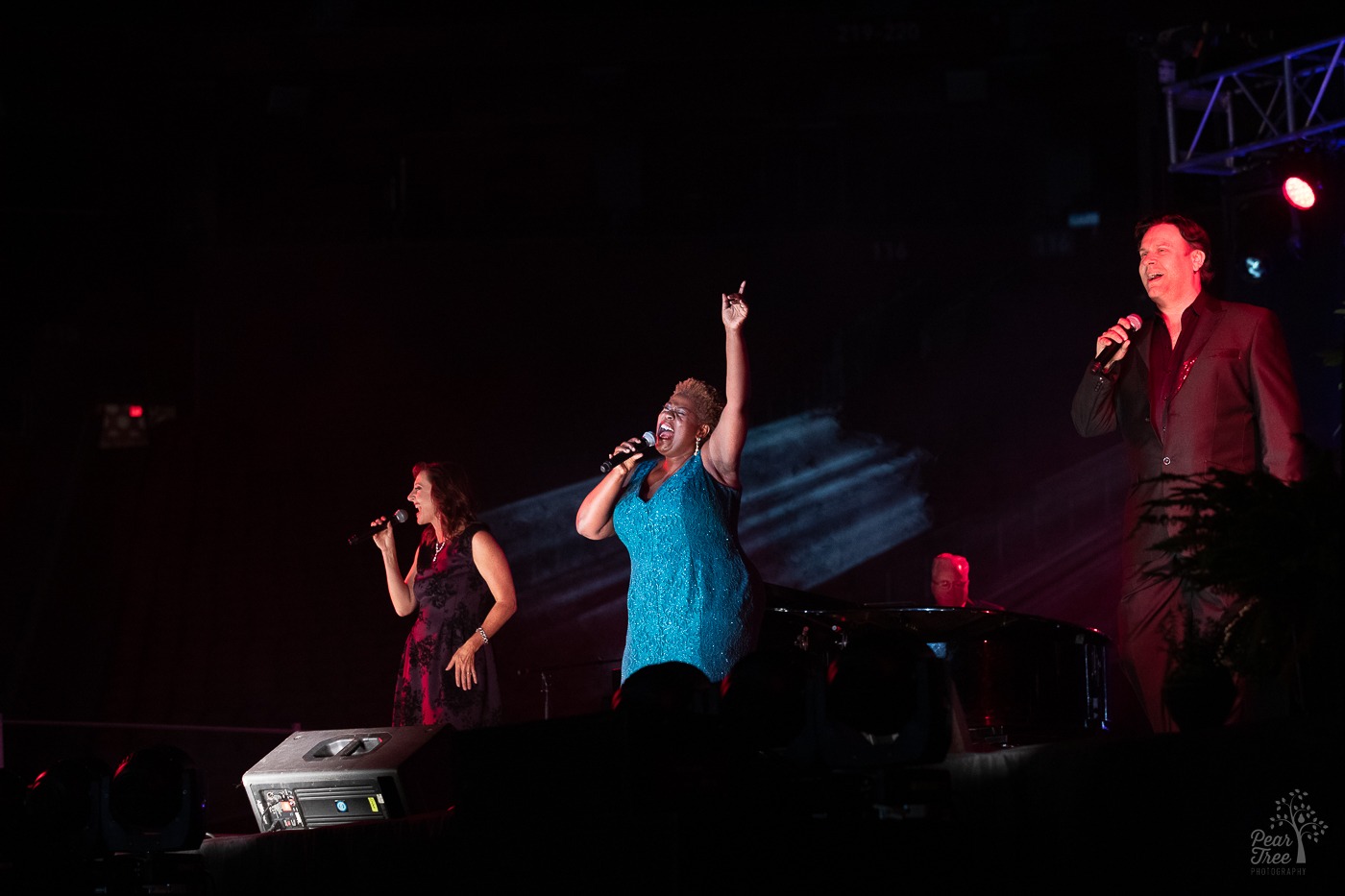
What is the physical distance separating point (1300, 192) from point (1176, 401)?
4.26 m

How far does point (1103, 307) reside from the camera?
31.4 feet

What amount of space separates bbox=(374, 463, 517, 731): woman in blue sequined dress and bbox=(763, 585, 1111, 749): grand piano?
981mm

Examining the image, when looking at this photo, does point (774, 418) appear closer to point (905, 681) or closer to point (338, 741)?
point (338, 741)

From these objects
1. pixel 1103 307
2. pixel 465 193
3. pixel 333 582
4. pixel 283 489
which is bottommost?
pixel 333 582

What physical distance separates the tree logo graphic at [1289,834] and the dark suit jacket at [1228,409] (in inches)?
46.1

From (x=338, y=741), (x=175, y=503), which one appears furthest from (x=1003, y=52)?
(x=338, y=741)

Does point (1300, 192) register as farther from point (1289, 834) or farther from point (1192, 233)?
point (1289, 834)

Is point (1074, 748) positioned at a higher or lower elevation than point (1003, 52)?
lower

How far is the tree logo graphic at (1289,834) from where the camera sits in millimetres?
1837

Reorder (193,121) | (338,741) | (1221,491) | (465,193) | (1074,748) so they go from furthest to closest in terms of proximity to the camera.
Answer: (465,193) < (193,121) < (338,741) < (1221,491) < (1074,748)

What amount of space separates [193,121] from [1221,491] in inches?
374

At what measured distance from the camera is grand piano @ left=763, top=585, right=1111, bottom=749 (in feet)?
16.1

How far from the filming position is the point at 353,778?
3.32m

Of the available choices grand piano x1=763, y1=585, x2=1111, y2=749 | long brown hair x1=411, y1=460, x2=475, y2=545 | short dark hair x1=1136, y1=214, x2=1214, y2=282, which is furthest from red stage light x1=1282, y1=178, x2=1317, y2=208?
long brown hair x1=411, y1=460, x2=475, y2=545
